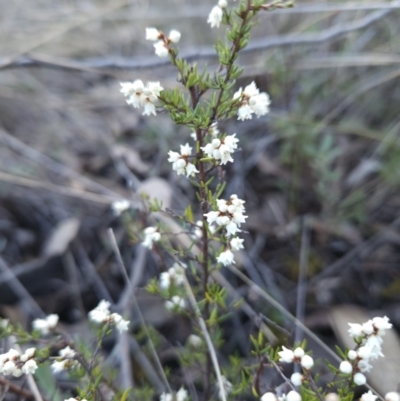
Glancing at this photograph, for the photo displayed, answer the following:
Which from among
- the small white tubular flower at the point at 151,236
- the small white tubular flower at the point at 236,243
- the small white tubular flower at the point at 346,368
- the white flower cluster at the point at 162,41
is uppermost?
the white flower cluster at the point at 162,41

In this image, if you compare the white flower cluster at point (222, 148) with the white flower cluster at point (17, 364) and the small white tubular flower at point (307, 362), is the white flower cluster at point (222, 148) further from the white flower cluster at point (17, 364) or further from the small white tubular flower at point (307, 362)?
the white flower cluster at point (17, 364)

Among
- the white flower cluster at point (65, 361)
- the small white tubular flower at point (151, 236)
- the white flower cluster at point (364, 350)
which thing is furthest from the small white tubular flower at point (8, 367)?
the white flower cluster at point (364, 350)

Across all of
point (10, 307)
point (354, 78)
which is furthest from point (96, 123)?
point (354, 78)

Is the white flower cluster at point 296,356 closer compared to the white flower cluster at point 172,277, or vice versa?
the white flower cluster at point 296,356

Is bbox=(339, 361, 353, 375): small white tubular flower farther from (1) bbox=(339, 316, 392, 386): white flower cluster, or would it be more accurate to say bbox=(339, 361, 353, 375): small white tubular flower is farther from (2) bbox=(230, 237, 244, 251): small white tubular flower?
(2) bbox=(230, 237, 244, 251): small white tubular flower

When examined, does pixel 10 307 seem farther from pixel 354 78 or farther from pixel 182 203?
pixel 354 78

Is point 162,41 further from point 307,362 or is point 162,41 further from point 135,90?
point 307,362
